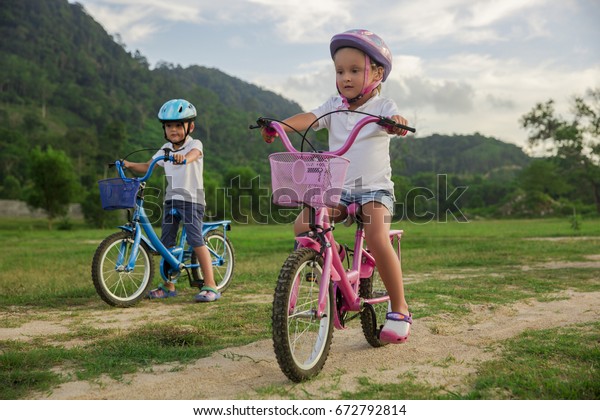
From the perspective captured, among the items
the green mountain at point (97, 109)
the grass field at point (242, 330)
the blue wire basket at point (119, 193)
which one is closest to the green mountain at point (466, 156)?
the green mountain at point (97, 109)

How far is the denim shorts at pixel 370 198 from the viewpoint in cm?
368

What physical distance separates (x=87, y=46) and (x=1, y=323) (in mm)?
155877

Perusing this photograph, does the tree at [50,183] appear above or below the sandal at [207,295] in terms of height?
above

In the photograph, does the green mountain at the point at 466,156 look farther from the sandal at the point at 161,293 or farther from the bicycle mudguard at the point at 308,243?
the bicycle mudguard at the point at 308,243

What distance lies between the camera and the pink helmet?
140 inches

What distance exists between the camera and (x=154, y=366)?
3.62m

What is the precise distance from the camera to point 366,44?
11.6ft

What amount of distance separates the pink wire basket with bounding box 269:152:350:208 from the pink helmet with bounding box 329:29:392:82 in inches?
32.2

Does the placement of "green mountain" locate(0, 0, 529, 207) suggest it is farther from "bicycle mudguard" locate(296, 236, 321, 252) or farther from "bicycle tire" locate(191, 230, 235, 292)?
"bicycle mudguard" locate(296, 236, 321, 252)

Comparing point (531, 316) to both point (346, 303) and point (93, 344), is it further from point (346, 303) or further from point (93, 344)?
point (93, 344)

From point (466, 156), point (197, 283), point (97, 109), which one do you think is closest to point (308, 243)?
point (197, 283)

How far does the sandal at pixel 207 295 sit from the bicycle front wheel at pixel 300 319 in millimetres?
2693

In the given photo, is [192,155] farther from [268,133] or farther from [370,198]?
[370,198]
